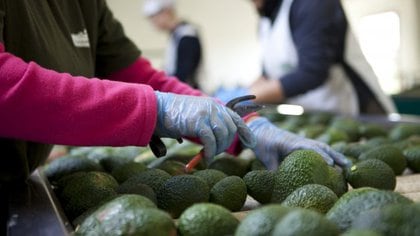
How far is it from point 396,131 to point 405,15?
735 cm

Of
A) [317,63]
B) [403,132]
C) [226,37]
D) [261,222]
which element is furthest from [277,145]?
[226,37]

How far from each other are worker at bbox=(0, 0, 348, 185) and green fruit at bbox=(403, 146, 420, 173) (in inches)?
8.4

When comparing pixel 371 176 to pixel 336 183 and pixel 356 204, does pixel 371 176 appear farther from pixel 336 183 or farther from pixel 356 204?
pixel 356 204

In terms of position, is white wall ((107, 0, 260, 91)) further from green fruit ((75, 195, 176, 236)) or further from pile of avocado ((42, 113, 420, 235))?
green fruit ((75, 195, 176, 236))

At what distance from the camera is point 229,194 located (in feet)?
3.67

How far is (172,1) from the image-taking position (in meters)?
4.89

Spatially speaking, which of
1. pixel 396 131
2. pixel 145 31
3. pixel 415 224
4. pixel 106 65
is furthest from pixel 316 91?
pixel 145 31

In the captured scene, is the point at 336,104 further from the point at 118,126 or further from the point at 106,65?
the point at 118,126

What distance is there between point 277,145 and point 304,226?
772mm

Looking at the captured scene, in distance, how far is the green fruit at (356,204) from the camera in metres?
0.85

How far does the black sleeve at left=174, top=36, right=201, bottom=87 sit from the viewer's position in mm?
4469

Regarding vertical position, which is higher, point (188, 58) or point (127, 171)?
point (127, 171)

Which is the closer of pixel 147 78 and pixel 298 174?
pixel 298 174

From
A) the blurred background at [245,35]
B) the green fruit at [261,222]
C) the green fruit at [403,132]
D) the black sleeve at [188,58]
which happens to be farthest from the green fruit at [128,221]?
the blurred background at [245,35]
